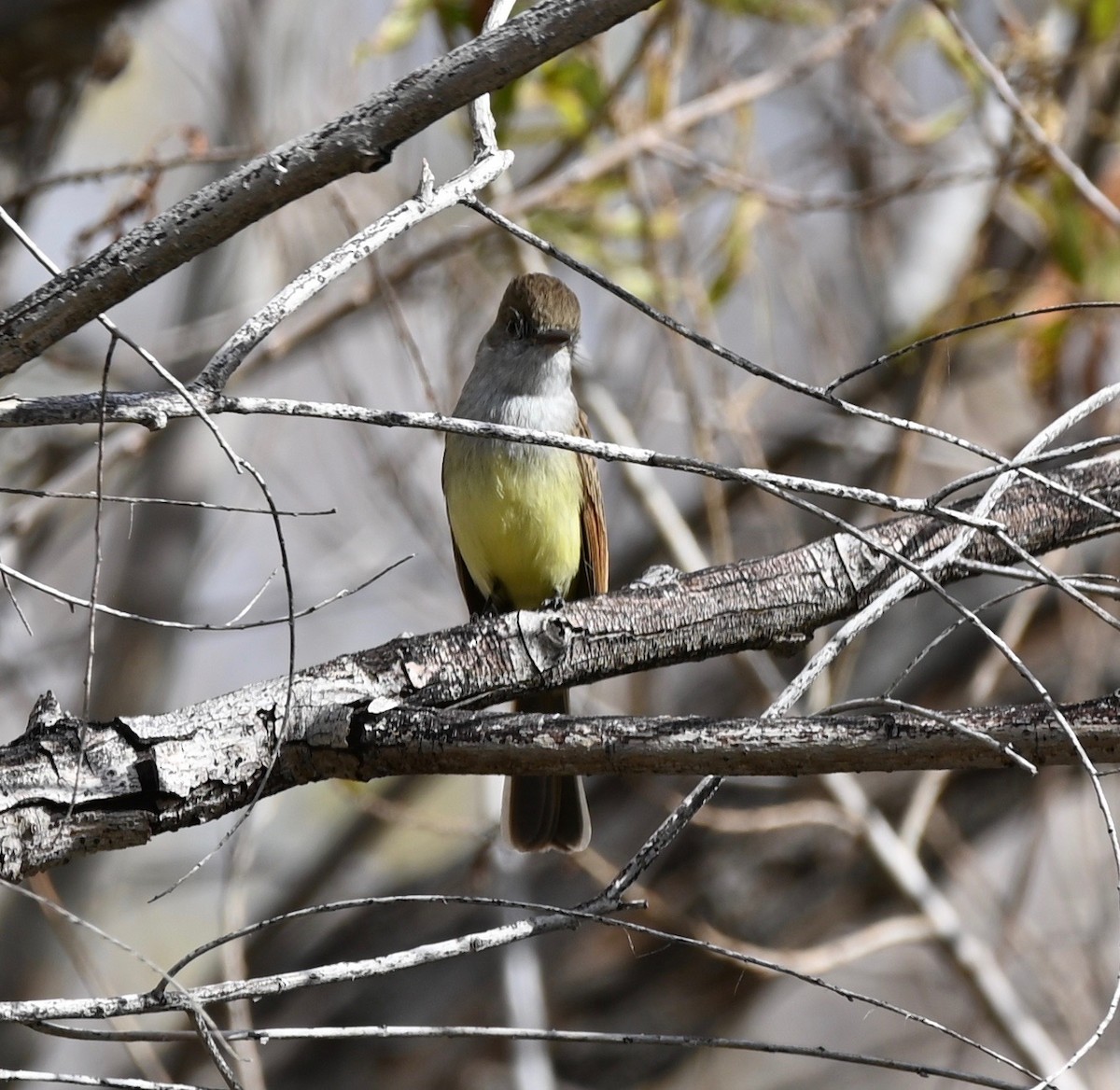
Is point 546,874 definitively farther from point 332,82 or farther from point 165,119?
point 165,119

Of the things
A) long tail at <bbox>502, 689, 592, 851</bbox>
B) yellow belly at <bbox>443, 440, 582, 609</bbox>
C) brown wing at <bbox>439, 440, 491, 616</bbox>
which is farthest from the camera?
brown wing at <bbox>439, 440, 491, 616</bbox>

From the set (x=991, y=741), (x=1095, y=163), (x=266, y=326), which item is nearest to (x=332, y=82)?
(x=1095, y=163)

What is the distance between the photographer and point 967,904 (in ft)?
25.4

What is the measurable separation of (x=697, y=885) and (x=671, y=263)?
2.45 metres

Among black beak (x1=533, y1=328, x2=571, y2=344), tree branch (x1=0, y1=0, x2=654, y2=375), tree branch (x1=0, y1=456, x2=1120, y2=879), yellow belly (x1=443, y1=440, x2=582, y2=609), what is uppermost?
black beak (x1=533, y1=328, x2=571, y2=344)

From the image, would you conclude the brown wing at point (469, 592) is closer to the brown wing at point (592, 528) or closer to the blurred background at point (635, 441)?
the blurred background at point (635, 441)

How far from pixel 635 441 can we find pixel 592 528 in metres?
0.40

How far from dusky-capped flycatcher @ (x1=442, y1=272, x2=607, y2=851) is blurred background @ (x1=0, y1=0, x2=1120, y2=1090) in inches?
9.5

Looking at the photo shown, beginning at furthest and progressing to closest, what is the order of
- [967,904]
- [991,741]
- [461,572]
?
1. [967,904]
2. [461,572]
3. [991,741]

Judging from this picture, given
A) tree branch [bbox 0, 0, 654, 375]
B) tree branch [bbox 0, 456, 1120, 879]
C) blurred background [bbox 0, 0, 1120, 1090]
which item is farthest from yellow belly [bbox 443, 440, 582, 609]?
tree branch [bbox 0, 0, 654, 375]

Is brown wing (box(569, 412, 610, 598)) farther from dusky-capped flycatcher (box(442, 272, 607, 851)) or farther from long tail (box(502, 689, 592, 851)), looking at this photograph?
long tail (box(502, 689, 592, 851))

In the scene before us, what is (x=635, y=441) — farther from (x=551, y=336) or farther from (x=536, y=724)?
(x=536, y=724)

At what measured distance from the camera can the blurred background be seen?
464 cm

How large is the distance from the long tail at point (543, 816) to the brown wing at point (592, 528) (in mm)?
468
